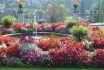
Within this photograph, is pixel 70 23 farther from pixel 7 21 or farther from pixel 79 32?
pixel 79 32

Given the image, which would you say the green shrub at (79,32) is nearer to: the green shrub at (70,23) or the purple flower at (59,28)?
the green shrub at (70,23)

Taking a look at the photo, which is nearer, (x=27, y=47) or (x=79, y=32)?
(x=27, y=47)

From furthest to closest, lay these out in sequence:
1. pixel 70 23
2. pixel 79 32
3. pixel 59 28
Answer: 1. pixel 59 28
2. pixel 70 23
3. pixel 79 32

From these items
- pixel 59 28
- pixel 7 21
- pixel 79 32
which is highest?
pixel 7 21

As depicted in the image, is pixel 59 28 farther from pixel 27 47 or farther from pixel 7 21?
pixel 27 47

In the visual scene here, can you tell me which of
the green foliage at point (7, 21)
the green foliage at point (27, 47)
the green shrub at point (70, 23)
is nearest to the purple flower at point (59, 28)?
the green shrub at point (70, 23)

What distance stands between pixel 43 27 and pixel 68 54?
9.43 meters

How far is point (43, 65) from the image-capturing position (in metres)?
9.79

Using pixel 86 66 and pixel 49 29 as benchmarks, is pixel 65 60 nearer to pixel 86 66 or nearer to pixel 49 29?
pixel 86 66

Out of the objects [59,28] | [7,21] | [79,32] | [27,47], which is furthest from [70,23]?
[27,47]

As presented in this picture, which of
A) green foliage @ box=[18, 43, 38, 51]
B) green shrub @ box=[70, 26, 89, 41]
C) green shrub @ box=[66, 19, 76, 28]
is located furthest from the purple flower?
green foliage @ box=[18, 43, 38, 51]

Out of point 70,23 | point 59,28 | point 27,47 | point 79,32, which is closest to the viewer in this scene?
point 27,47

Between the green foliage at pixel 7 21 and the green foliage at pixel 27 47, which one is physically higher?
the green foliage at pixel 7 21

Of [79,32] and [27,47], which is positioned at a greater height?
[79,32]
